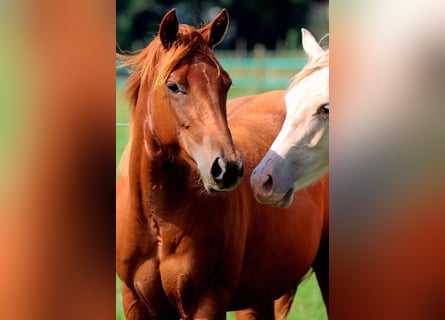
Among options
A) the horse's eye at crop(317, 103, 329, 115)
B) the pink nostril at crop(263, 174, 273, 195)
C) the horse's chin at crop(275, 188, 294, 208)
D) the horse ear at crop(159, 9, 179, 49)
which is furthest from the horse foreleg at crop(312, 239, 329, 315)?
the horse ear at crop(159, 9, 179, 49)

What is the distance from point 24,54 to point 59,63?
16 centimetres

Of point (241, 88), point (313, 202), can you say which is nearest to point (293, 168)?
point (313, 202)

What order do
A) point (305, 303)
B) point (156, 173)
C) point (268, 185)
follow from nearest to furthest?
point (156, 173) → point (268, 185) → point (305, 303)

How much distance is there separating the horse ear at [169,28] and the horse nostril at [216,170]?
481mm

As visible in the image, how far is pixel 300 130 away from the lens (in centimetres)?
294

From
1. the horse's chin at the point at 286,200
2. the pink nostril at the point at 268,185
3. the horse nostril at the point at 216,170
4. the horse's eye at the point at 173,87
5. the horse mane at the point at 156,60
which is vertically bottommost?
the horse's chin at the point at 286,200

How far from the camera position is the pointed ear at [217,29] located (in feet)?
9.18

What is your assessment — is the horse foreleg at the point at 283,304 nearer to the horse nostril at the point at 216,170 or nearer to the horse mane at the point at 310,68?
the horse nostril at the point at 216,170

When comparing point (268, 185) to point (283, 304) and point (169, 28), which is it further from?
point (169, 28)

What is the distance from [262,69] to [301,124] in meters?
0.27

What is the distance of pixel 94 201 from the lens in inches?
120

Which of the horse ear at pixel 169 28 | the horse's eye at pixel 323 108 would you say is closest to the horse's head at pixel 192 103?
the horse ear at pixel 169 28

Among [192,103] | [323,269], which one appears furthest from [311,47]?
[323,269]

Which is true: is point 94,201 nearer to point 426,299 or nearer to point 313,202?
point 313,202
